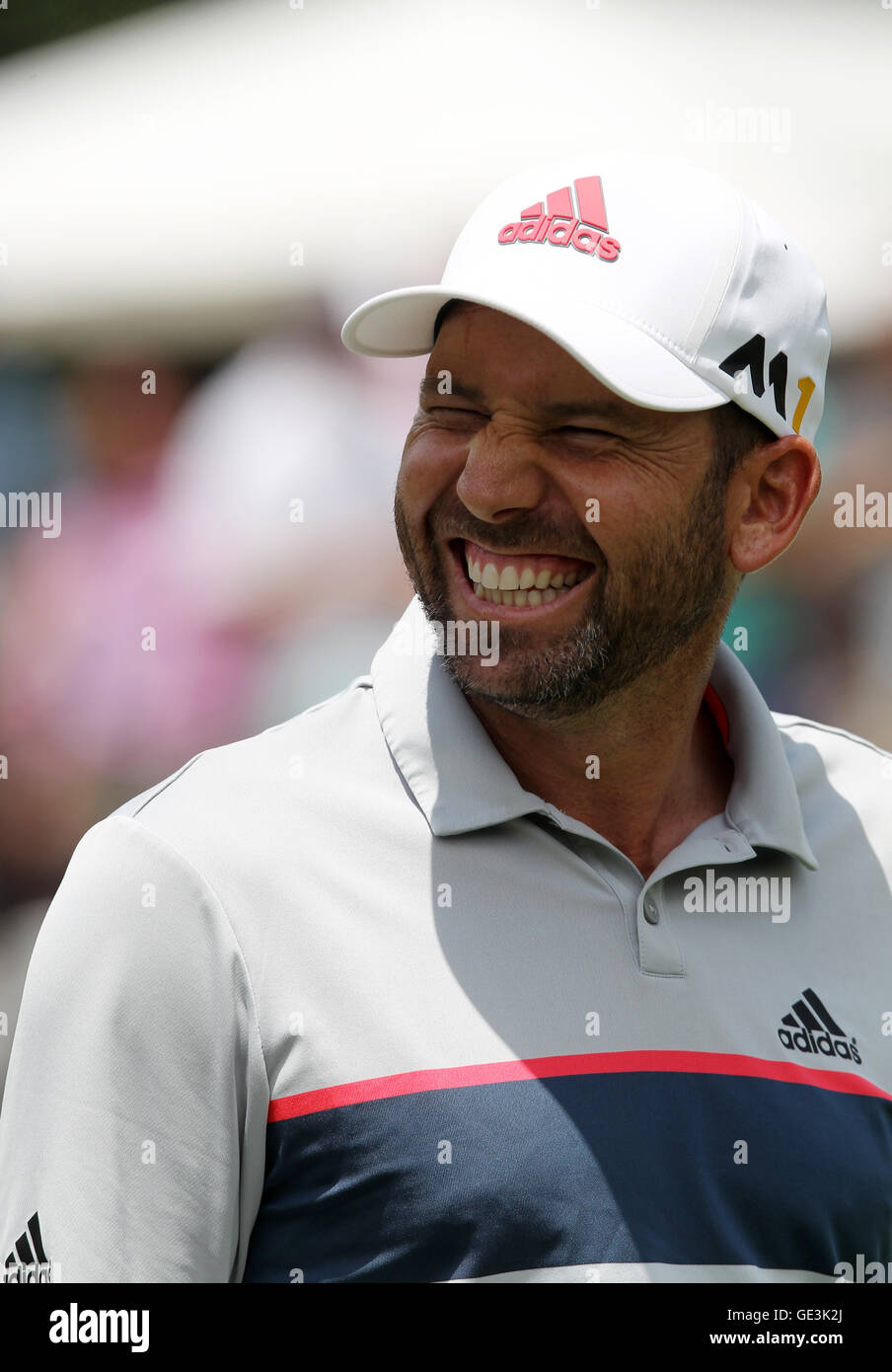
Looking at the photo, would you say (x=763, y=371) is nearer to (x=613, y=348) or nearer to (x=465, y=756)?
(x=613, y=348)

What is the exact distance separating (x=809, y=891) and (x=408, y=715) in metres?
0.50

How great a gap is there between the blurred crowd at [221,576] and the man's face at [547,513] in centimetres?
142

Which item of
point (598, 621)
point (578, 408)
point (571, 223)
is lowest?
point (598, 621)

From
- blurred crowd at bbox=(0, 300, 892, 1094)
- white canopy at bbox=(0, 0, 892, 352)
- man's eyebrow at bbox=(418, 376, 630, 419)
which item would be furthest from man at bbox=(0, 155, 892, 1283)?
white canopy at bbox=(0, 0, 892, 352)

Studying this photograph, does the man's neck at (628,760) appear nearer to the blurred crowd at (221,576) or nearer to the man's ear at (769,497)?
the man's ear at (769,497)

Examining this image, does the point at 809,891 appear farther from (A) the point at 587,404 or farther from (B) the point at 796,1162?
(A) the point at 587,404

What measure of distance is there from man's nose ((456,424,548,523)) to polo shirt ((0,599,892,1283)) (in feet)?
0.63

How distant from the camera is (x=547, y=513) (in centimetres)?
137

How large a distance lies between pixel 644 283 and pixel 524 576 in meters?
0.33

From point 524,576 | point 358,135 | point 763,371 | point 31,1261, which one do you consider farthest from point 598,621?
point 358,135

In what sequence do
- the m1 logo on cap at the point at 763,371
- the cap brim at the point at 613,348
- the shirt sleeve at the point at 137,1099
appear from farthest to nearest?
the m1 logo on cap at the point at 763,371, the cap brim at the point at 613,348, the shirt sleeve at the point at 137,1099

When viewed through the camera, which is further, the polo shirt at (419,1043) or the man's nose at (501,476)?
the man's nose at (501,476)

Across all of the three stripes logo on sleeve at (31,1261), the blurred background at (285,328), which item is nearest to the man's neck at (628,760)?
the three stripes logo on sleeve at (31,1261)

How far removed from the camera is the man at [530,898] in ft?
3.84
